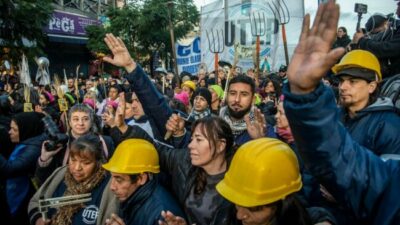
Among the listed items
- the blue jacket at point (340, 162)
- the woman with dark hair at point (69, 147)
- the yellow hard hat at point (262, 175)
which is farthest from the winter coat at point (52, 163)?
the blue jacket at point (340, 162)

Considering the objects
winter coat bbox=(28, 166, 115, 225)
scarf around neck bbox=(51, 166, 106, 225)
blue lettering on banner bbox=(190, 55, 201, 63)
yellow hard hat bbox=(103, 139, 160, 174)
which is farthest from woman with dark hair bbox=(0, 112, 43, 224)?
blue lettering on banner bbox=(190, 55, 201, 63)

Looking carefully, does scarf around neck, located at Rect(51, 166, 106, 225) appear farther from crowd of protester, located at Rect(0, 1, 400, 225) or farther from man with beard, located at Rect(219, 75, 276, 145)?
man with beard, located at Rect(219, 75, 276, 145)

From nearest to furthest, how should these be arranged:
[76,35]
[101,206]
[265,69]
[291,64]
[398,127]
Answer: [291,64] < [398,127] < [101,206] < [265,69] < [76,35]

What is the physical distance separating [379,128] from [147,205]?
→ 140cm

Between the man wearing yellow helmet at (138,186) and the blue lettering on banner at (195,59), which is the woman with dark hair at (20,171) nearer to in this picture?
the man wearing yellow helmet at (138,186)

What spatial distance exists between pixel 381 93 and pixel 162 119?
1.65 meters

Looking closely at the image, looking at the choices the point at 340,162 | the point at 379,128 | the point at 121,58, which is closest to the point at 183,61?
the point at 121,58

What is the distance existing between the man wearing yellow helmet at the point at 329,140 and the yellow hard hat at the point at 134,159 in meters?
1.40

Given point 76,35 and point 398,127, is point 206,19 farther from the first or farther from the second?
point 76,35

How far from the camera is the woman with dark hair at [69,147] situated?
3490 millimetres

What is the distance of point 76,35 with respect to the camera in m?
23.8

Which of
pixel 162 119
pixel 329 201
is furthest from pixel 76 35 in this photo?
pixel 329 201

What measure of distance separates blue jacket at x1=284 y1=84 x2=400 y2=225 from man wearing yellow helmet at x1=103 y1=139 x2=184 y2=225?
1269 millimetres

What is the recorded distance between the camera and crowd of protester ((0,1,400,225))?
1.35 m
